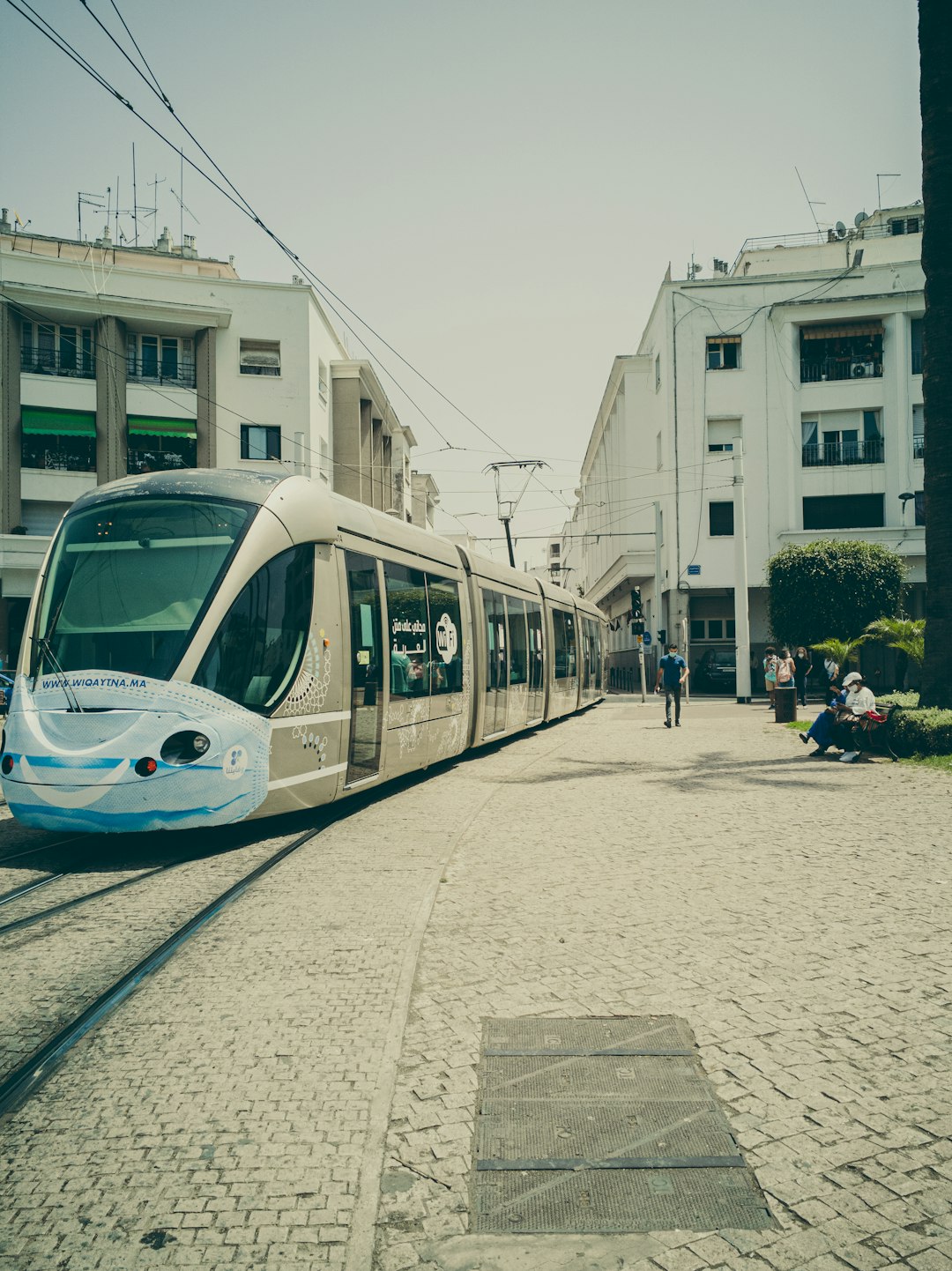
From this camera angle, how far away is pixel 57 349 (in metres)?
37.3

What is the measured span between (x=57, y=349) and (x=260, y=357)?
6.94 metres

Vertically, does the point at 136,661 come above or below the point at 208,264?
below

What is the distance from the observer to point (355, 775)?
10.0 metres

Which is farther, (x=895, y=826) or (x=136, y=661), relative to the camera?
(x=895, y=826)

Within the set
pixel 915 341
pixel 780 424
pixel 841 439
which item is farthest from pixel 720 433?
pixel 915 341

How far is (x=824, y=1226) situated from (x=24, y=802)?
653 centimetres

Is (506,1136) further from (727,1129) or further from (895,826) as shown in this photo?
(895,826)

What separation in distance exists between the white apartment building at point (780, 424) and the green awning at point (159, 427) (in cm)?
1730

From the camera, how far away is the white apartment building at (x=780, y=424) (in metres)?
41.6

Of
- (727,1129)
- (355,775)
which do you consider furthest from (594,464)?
(727,1129)

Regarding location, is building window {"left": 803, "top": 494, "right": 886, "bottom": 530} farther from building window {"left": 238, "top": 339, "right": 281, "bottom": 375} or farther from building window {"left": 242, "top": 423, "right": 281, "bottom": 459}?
building window {"left": 238, "top": 339, "right": 281, "bottom": 375}

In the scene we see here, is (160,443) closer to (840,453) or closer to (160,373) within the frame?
(160,373)

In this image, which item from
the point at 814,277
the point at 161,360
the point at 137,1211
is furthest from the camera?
the point at 814,277

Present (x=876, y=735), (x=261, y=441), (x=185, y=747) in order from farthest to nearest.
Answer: (x=261, y=441) < (x=876, y=735) < (x=185, y=747)
